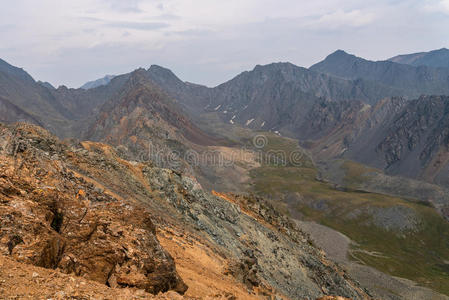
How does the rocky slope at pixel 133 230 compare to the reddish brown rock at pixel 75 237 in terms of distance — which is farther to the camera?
the rocky slope at pixel 133 230

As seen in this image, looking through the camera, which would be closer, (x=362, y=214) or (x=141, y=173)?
(x=141, y=173)

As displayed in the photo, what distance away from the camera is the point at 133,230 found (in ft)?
70.2

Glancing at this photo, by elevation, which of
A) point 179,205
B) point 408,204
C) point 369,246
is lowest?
point 369,246

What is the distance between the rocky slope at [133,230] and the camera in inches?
720

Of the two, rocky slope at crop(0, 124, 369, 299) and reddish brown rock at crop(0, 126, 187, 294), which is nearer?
reddish brown rock at crop(0, 126, 187, 294)

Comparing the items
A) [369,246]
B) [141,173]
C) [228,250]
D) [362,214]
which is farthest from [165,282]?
[362,214]

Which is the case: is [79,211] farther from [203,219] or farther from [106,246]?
[203,219]

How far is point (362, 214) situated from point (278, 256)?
130m

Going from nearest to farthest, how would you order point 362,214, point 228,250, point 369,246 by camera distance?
point 228,250 < point 369,246 < point 362,214

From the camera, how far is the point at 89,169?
42531mm

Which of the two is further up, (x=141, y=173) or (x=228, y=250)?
(x=141, y=173)

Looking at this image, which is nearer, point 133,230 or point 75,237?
point 75,237

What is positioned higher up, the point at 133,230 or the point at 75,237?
the point at 75,237

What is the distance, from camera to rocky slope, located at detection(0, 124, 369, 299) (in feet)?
60.0
